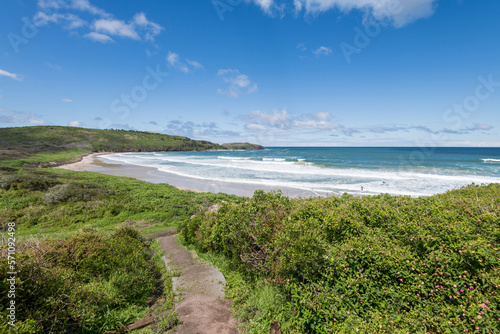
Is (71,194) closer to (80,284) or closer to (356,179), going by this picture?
(80,284)

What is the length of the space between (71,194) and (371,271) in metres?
17.8

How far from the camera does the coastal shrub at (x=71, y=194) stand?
1391cm

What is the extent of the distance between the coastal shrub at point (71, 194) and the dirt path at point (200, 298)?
38.6 ft

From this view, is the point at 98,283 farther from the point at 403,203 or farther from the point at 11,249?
the point at 403,203

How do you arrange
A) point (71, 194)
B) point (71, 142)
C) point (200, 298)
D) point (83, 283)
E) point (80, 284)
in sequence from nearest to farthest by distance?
point (80, 284), point (83, 283), point (200, 298), point (71, 194), point (71, 142)

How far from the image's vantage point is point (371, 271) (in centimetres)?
356

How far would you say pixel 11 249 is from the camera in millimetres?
3443

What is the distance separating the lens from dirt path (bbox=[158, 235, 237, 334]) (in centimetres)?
394

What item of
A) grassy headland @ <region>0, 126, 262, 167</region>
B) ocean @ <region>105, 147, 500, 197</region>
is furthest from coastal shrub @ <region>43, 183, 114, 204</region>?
grassy headland @ <region>0, 126, 262, 167</region>

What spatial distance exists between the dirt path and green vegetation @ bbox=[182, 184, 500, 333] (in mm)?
327

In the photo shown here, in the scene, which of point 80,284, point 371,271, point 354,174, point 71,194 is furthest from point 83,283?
point 354,174

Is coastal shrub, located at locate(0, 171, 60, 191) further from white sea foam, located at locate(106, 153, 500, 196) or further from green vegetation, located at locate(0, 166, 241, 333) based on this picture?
white sea foam, located at locate(106, 153, 500, 196)

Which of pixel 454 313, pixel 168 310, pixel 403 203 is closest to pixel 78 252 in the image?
pixel 168 310

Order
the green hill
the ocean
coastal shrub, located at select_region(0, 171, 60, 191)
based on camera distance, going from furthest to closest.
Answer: the green hill, the ocean, coastal shrub, located at select_region(0, 171, 60, 191)
